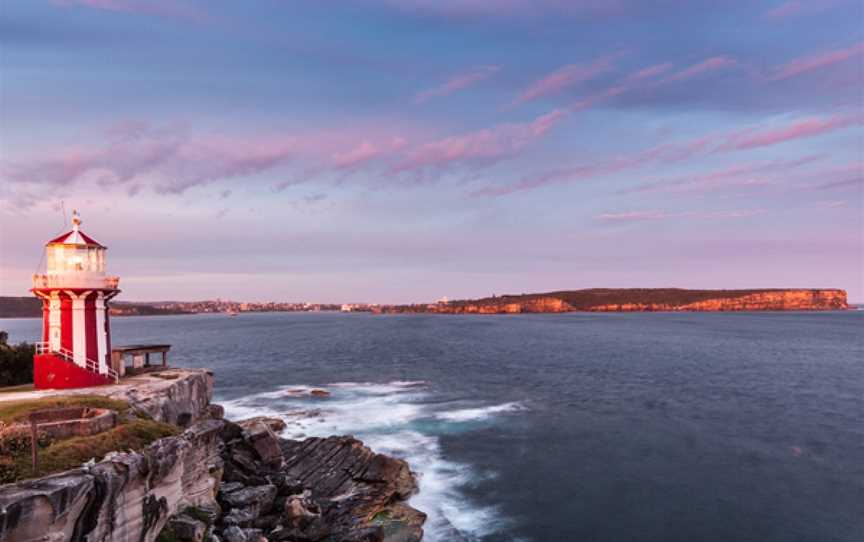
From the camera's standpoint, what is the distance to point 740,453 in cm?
3194

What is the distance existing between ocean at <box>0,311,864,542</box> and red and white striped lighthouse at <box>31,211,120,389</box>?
13505mm

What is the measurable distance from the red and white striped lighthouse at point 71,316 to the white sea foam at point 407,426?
13.1 metres

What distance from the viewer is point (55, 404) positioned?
19266 mm

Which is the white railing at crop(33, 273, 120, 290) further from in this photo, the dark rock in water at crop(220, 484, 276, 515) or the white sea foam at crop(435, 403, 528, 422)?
the white sea foam at crop(435, 403, 528, 422)

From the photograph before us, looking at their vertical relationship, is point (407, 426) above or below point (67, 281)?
below

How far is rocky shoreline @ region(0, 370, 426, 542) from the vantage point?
11.6 meters

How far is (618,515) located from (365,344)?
288 ft

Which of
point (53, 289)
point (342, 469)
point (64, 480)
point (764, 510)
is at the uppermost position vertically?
point (53, 289)

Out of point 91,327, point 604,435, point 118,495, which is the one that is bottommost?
point 604,435

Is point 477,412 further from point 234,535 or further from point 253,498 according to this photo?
point 234,535

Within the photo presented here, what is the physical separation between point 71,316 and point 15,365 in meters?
6.44

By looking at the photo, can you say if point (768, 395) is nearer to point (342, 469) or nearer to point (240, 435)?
point (342, 469)

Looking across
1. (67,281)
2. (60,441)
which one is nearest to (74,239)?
(67,281)

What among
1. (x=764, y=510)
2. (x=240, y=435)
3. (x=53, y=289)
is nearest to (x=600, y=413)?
(x=764, y=510)
